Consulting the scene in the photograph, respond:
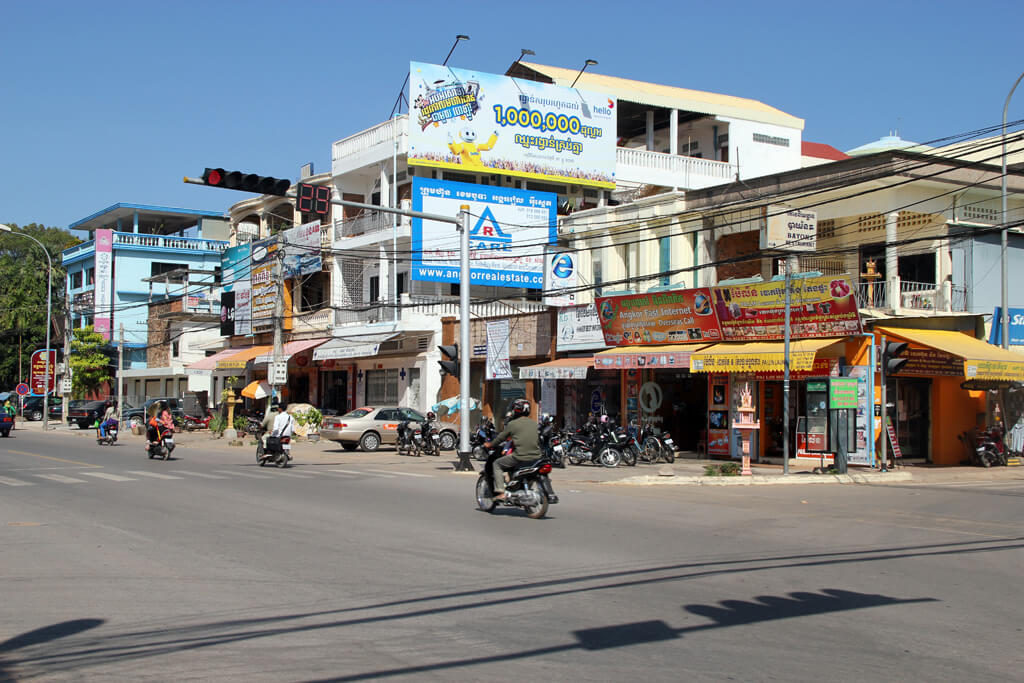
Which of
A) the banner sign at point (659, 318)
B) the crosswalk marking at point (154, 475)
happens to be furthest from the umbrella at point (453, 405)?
the crosswalk marking at point (154, 475)

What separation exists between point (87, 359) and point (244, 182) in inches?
2132

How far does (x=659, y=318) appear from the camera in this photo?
94.5ft

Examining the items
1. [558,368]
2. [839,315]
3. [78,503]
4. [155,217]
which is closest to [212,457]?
[558,368]

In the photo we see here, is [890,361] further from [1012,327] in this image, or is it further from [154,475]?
[154,475]

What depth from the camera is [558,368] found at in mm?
30375

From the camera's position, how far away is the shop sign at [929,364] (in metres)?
24.9

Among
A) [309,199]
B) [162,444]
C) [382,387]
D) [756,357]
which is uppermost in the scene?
[309,199]

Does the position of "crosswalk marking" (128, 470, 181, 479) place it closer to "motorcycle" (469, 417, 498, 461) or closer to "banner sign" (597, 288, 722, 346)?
"motorcycle" (469, 417, 498, 461)

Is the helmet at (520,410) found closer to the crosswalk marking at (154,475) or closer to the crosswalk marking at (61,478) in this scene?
the crosswalk marking at (154,475)

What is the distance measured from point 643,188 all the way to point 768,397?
13.5m

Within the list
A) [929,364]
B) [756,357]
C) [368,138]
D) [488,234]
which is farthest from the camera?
[368,138]

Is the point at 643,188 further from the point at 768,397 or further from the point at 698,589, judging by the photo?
the point at 698,589

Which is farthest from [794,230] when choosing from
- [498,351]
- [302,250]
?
[302,250]

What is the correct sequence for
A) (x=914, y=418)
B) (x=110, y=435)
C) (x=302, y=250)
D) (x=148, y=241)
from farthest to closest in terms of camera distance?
(x=148, y=241)
(x=302, y=250)
(x=110, y=435)
(x=914, y=418)
